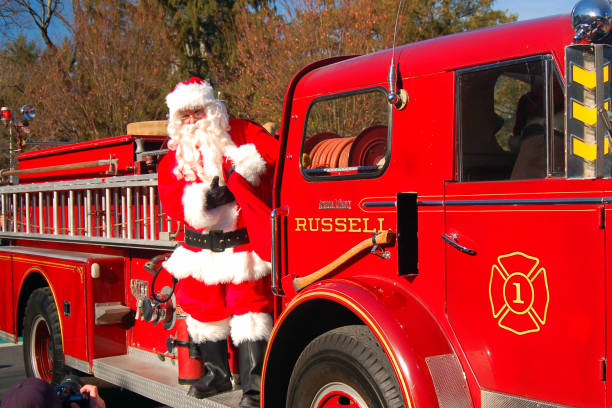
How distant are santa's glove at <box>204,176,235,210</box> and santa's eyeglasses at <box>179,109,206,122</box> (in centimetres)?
45

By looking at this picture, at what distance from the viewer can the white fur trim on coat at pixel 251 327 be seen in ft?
12.6

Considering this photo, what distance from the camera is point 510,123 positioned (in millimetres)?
2814

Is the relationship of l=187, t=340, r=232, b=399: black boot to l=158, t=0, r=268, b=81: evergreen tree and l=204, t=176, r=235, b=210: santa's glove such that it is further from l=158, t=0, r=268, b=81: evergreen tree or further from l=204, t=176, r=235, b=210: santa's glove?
l=158, t=0, r=268, b=81: evergreen tree

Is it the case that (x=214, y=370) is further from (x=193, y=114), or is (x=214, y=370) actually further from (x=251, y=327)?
(x=193, y=114)

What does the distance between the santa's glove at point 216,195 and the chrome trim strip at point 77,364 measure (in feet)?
6.29

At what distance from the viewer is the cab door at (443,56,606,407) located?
2.36 m

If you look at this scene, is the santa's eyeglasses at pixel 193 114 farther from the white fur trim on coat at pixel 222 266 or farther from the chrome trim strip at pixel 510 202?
the chrome trim strip at pixel 510 202

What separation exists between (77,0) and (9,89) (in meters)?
8.21

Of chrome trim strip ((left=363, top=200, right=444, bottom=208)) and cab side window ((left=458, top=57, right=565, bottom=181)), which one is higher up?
cab side window ((left=458, top=57, right=565, bottom=181))

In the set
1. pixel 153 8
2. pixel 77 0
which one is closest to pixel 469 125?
pixel 77 0

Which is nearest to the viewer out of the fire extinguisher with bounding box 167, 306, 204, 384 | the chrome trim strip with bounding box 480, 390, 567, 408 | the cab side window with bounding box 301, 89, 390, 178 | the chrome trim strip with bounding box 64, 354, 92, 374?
the chrome trim strip with bounding box 480, 390, 567, 408

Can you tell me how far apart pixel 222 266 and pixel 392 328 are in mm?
1500

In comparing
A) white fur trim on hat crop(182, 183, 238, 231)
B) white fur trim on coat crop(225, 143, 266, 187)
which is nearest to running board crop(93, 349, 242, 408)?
white fur trim on hat crop(182, 183, 238, 231)

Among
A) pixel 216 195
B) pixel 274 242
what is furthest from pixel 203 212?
pixel 274 242
